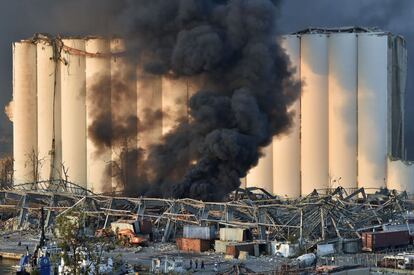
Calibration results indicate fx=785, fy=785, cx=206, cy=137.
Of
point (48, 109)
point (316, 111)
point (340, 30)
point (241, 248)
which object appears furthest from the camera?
point (48, 109)

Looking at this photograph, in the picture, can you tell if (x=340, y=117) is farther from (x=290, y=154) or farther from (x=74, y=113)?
(x=74, y=113)

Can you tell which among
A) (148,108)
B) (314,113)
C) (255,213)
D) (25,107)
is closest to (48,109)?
(25,107)

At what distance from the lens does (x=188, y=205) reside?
44.7 meters

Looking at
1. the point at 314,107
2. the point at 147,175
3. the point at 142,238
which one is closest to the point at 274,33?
the point at 314,107

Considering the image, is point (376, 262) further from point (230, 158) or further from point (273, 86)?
point (273, 86)

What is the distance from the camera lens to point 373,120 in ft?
194

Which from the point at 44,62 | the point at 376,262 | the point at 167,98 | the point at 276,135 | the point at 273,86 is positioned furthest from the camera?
the point at 44,62

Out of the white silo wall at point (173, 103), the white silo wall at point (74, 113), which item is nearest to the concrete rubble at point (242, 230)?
the white silo wall at point (173, 103)

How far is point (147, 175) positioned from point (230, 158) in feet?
31.7

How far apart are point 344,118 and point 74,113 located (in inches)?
867

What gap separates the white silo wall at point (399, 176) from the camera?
58.6 metres

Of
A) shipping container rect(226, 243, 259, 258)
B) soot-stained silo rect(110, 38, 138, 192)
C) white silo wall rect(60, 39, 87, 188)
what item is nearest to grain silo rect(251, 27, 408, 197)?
soot-stained silo rect(110, 38, 138, 192)

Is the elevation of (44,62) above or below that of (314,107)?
above

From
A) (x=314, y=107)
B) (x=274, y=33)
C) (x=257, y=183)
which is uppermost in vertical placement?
(x=274, y=33)
